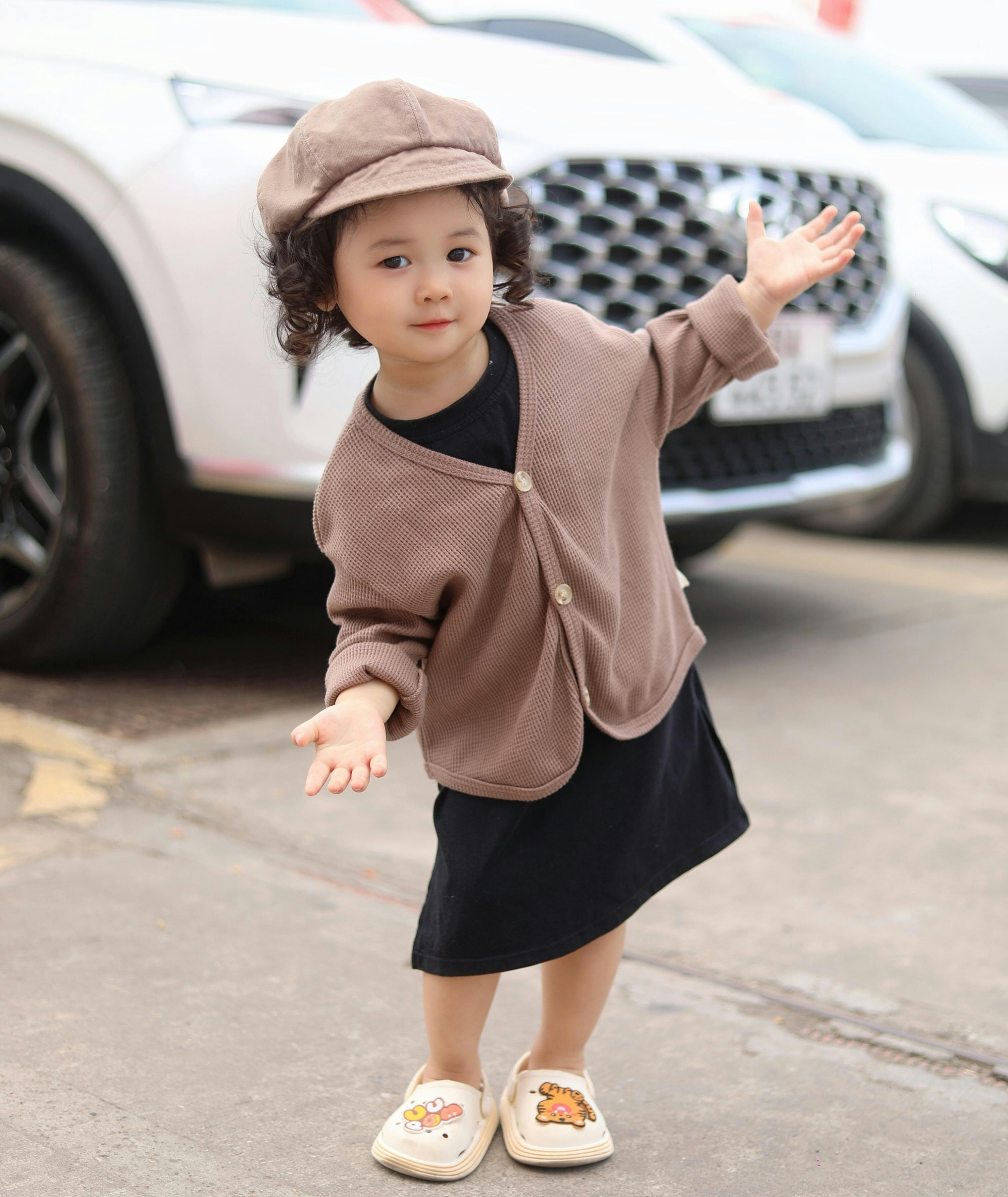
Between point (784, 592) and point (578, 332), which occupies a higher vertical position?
point (578, 332)

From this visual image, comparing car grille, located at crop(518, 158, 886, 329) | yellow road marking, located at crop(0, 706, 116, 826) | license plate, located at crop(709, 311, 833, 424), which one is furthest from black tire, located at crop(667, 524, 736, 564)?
yellow road marking, located at crop(0, 706, 116, 826)

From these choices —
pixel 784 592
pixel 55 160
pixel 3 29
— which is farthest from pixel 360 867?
pixel 784 592

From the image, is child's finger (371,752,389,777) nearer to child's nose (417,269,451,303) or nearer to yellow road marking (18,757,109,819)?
child's nose (417,269,451,303)

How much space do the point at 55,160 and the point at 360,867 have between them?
5.16 feet

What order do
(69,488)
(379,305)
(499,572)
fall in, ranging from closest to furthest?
(379,305), (499,572), (69,488)

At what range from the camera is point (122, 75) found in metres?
2.98

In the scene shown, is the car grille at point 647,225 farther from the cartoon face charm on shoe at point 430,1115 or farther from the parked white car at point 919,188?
the cartoon face charm on shoe at point 430,1115

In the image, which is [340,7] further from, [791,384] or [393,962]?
[393,962]

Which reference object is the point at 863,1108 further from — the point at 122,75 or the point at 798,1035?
the point at 122,75

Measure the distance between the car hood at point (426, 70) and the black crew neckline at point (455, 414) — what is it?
144 centimetres

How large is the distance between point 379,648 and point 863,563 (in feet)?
12.1

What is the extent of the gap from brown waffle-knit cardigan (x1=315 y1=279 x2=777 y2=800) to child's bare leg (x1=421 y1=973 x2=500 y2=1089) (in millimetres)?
228

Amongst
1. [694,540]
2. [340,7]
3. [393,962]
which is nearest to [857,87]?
[694,540]

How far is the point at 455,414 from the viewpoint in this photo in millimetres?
1579
